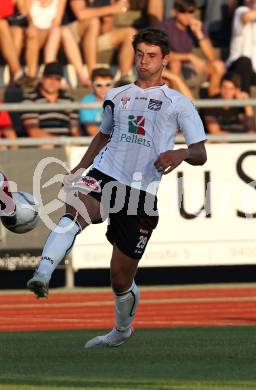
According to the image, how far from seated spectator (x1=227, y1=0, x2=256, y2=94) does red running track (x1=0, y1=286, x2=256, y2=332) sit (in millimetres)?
3187

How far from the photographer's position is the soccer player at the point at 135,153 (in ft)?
26.6

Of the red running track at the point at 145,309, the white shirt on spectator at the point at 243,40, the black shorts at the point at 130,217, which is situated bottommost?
the red running track at the point at 145,309

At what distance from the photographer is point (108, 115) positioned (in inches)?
330

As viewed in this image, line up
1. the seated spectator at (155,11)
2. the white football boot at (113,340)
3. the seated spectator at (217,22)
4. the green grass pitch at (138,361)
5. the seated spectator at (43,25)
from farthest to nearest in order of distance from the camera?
the seated spectator at (217,22), the seated spectator at (155,11), the seated spectator at (43,25), the white football boot at (113,340), the green grass pitch at (138,361)

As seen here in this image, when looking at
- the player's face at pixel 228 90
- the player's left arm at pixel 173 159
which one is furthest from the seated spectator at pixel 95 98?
the player's left arm at pixel 173 159

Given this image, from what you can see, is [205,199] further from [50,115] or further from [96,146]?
[96,146]

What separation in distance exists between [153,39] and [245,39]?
27.7 ft

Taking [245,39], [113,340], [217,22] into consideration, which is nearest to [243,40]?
[245,39]

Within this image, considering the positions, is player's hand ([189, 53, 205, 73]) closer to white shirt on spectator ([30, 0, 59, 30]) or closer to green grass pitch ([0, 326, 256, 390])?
white shirt on spectator ([30, 0, 59, 30])

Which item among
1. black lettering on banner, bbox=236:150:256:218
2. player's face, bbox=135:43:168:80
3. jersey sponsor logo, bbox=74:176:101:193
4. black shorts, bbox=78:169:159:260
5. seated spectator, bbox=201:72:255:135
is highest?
player's face, bbox=135:43:168:80

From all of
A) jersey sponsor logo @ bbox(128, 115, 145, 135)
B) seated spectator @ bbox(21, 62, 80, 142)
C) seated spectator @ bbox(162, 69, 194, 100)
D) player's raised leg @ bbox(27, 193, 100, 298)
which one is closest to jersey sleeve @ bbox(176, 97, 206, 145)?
jersey sponsor logo @ bbox(128, 115, 145, 135)

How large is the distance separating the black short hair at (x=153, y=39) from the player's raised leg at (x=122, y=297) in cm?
134

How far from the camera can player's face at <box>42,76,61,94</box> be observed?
1486cm

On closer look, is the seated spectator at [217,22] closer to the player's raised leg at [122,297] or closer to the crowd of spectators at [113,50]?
the crowd of spectators at [113,50]
